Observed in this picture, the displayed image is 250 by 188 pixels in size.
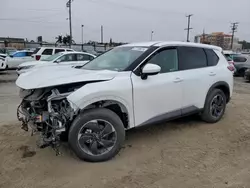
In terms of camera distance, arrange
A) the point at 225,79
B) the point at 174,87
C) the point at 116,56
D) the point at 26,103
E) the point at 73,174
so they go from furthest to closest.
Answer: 1. the point at 225,79
2. the point at 116,56
3. the point at 174,87
4. the point at 26,103
5. the point at 73,174

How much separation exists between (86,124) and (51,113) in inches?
19.1

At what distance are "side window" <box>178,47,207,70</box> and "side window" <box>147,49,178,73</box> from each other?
129mm

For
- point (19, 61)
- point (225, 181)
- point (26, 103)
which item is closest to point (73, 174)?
point (26, 103)

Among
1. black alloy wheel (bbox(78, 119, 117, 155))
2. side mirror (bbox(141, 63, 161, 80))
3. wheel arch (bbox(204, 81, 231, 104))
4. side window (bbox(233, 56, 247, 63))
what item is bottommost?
black alloy wheel (bbox(78, 119, 117, 155))

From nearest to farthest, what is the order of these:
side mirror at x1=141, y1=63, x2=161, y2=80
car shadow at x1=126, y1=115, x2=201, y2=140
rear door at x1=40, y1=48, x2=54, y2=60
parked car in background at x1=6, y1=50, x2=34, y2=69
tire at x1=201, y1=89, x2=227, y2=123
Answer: side mirror at x1=141, y1=63, x2=161, y2=80
car shadow at x1=126, y1=115, x2=201, y2=140
tire at x1=201, y1=89, x2=227, y2=123
rear door at x1=40, y1=48, x2=54, y2=60
parked car in background at x1=6, y1=50, x2=34, y2=69

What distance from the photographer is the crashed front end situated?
11.6 ft

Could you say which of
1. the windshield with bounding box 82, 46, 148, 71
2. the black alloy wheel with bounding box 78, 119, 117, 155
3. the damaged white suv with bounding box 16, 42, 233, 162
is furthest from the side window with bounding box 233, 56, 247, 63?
the black alloy wheel with bounding box 78, 119, 117, 155

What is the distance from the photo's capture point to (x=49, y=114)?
3.60 m

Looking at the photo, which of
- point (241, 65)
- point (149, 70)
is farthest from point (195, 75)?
point (241, 65)

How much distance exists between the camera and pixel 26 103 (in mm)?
4129

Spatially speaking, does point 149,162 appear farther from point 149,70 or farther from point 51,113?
point 51,113

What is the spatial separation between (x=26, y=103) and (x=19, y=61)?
652 inches

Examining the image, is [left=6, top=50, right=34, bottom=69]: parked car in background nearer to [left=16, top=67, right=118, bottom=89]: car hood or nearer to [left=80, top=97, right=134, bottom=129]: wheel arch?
[left=16, top=67, right=118, bottom=89]: car hood

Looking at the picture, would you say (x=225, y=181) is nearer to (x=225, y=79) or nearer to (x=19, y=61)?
(x=225, y=79)
